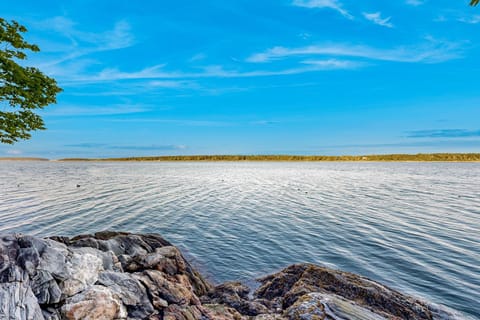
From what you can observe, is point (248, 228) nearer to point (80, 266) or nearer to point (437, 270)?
point (437, 270)

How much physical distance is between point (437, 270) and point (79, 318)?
1622cm

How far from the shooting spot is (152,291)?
371 inches

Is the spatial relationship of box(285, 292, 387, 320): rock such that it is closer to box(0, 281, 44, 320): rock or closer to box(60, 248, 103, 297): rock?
box(60, 248, 103, 297): rock

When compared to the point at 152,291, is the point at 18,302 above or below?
above

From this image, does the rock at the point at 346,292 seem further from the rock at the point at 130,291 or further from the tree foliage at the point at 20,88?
the tree foliage at the point at 20,88

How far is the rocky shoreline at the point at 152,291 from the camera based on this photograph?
7434 mm

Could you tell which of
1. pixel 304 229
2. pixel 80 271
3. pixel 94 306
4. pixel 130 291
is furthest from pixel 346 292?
pixel 304 229

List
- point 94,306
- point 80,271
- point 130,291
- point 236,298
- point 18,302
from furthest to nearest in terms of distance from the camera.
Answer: point 236,298, point 130,291, point 80,271, point 94,306, point 18,302

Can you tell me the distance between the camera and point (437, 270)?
1427 centimetres

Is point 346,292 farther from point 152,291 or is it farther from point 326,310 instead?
point 152,291

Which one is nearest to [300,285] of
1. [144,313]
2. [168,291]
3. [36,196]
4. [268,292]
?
[268,292]

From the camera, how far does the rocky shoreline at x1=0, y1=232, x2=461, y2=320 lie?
743 centimetres

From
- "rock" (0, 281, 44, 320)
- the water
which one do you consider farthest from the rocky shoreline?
the water

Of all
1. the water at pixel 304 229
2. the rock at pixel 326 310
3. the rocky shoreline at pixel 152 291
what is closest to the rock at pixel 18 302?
the rocky shoreline at pixel 152 291
